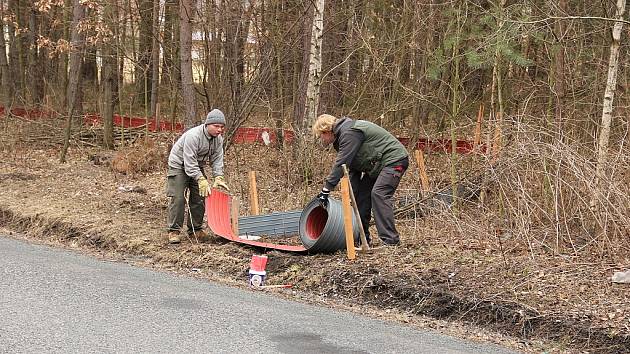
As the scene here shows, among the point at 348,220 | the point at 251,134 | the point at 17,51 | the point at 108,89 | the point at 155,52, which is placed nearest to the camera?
the point at 348,220

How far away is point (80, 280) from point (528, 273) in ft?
14.5

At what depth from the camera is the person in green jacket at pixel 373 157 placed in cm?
861

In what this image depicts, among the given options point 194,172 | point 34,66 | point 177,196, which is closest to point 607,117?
point 194,172

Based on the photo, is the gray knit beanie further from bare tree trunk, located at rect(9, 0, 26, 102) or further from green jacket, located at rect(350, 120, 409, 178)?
bare tree trunk, located at rect(9, 0, 26, 102)

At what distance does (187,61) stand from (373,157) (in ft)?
22.0

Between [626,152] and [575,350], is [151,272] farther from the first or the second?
[626,152]

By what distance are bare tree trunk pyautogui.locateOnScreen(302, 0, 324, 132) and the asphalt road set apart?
5.73 m

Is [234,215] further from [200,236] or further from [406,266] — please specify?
[406,266]

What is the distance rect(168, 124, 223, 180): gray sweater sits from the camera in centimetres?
947

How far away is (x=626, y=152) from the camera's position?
863 cm

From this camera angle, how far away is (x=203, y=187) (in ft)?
30.7

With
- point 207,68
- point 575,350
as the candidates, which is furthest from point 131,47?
point 575,350

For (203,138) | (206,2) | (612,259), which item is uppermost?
(206,2)

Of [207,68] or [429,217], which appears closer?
[429,217]
